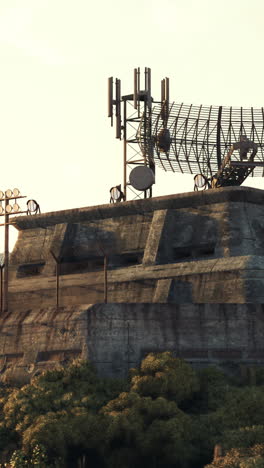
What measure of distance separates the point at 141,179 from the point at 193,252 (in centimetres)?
1061

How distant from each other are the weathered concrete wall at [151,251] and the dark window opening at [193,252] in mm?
72

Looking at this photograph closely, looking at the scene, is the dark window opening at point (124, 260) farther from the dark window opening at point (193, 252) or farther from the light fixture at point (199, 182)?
the light fixture at point (199, 182)

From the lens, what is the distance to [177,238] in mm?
76250

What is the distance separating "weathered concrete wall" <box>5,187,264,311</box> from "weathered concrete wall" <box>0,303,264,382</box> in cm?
565

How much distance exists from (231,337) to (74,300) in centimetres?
1573

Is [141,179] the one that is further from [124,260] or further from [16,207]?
[16,207]

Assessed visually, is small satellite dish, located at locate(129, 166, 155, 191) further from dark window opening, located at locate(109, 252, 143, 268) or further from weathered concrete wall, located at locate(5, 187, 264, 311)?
dark window opening, located at locate(109, 252, 143, 268)

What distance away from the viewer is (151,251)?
247 ft

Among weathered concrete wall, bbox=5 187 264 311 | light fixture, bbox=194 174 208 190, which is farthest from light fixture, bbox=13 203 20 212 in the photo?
light fixture, bbox=194 174 208 190

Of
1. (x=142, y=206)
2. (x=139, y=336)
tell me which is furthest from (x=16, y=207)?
(x=139, y=336)

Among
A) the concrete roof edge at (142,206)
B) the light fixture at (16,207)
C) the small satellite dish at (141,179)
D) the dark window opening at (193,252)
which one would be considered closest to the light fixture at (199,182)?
the concrete roof edge at (142,206)

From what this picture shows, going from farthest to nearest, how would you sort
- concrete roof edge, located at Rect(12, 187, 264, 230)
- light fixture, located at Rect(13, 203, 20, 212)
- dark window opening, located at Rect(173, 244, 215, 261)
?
concrete roof edge, located at Rect(12, 187, 264, 230) < light fixture, located at Rect(13, 203, 20, 212) < dark window opening, located at Rect(173, 244, 215, 261)

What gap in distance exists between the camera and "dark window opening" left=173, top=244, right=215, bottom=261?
7488cm

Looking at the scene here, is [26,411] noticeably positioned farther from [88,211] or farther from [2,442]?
[88,211]
